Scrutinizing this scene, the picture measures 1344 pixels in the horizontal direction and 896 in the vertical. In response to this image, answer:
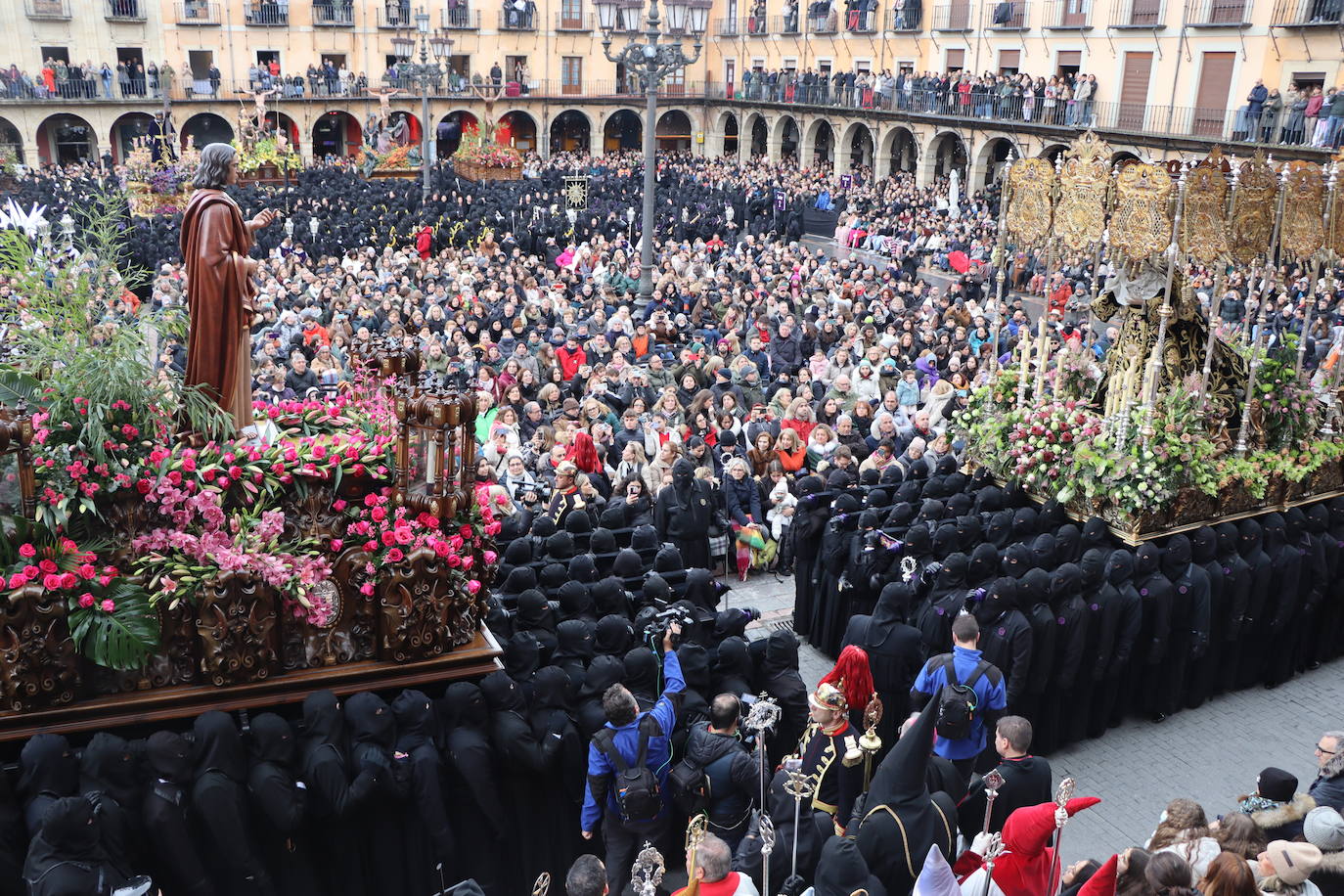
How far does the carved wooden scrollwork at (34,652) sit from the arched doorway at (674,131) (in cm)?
4796

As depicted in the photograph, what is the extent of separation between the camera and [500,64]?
4741 cm

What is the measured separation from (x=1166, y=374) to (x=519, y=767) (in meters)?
6.69

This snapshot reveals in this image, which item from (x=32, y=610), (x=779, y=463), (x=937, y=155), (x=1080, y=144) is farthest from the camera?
(x=937, y=155)

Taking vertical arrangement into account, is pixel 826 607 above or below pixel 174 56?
below

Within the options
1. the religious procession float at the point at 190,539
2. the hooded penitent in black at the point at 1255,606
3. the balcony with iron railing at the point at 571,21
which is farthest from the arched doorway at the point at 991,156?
the religious procession float at the point at 190,539

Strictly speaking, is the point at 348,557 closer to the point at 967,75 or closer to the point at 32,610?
the point at 32,610

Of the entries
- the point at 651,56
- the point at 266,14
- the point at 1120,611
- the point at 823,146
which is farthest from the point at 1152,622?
the point at 266,14

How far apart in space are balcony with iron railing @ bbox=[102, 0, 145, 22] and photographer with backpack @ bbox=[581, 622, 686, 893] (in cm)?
4207

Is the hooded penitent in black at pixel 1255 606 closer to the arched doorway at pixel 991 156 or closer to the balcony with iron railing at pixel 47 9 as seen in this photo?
the arched doorway at pixel 991 156

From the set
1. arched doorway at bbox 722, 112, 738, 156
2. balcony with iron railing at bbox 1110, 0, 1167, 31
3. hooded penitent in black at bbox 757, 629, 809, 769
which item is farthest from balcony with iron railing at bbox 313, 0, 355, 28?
hooded penitent in black at bbox 757, 629, 809, 769

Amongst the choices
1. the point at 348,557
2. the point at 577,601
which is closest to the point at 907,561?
the point at 577,601

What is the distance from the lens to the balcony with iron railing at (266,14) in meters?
42.2

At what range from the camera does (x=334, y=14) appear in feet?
143

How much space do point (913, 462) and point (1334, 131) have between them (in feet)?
60.0
